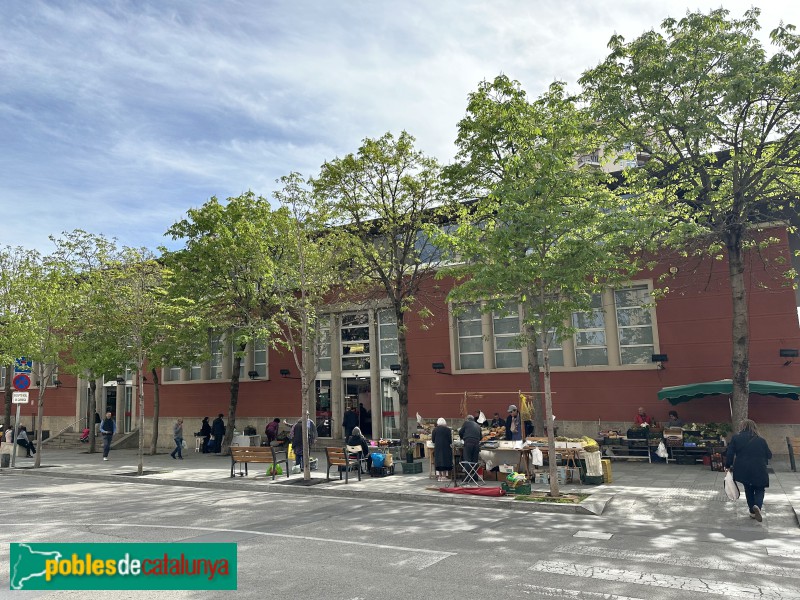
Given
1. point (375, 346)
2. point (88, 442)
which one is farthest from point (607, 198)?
point (88, 442)

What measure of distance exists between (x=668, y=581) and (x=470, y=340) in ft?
54.9

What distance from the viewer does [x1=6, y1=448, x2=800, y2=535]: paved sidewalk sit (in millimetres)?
10875

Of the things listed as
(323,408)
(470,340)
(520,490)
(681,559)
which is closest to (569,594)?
(681,559)

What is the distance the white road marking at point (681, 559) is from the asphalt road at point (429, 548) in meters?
0.02

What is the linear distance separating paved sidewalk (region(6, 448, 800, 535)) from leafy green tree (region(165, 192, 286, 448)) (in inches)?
204

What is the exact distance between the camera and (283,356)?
27.8 metres

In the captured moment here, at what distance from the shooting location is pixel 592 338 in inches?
829

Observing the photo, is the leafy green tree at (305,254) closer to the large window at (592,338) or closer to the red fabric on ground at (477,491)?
the red fabric on ground at (477,491)

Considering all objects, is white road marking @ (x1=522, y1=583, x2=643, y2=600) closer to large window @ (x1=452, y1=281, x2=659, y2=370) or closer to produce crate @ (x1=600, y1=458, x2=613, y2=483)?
produce crate @ (x1=600, y1=458, x2=613, y2=483)

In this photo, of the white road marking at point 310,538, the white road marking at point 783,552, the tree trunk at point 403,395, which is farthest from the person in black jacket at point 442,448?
the white road marking at point 783,552

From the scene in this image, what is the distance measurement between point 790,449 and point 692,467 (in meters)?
2.46

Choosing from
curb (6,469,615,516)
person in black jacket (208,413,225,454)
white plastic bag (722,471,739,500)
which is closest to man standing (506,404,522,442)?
curb (6,469,615,516)

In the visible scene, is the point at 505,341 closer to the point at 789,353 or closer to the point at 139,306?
the point at 789,353

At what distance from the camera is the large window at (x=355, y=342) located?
26.1 m
